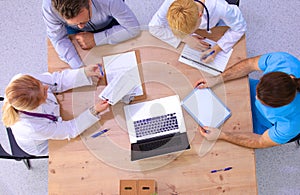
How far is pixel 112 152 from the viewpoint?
1629mm

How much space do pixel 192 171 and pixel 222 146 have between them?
170 millimetres

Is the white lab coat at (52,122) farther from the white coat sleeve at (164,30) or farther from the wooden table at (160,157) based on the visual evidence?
the white coat sleeve at (164,30)

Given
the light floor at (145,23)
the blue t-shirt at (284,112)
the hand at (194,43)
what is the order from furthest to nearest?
the light floor at (145,23) < the hand at (194,43) < the blue t-shirt at (284,112)

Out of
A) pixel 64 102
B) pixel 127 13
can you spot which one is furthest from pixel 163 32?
pixel 64 102


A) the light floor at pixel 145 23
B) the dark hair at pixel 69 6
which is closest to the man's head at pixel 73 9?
the dark hair at pixel 69 6

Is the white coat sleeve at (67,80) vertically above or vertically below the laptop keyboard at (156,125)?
above

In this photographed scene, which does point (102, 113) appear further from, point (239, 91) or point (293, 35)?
point (293, 35)

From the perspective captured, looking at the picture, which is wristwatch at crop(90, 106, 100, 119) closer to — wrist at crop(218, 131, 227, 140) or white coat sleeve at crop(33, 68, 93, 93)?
white coat sleeve at crop(33, 68, 93, 93)

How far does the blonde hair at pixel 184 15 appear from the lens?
1549 mm

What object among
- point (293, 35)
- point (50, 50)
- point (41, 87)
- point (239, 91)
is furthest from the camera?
point (293, 35)

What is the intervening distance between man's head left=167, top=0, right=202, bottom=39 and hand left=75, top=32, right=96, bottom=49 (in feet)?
1.28

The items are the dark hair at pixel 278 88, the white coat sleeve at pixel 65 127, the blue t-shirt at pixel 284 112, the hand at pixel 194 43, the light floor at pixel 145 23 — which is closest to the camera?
the dark hair at pixel 278 88

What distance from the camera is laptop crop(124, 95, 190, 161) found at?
1.60 meters

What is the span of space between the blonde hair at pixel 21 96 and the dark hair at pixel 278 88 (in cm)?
90
